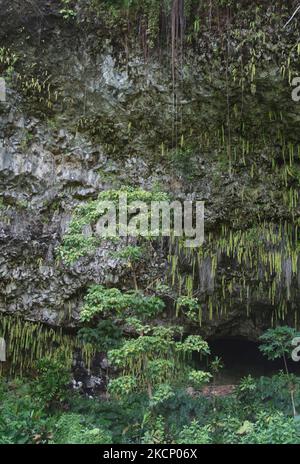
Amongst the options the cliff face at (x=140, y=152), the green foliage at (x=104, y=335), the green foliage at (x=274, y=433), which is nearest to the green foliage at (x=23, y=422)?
the green foliage at (x=104, y=335)

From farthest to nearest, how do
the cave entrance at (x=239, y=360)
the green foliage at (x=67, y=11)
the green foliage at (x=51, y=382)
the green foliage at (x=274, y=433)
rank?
the cave entrance at (x=239, y=360) < the green foliage at (x=67, y=11) < the green foliage at (x=51, y=382) < the green foliage at (x=274, y=433)

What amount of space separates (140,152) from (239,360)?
421 centimetres

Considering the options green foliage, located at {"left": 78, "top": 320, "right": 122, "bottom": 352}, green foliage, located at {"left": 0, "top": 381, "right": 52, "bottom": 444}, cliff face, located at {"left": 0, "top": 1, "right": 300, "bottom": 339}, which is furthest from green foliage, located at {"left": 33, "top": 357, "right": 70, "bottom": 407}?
green foliage, located at {"left": 78, "top": 320, "right": 122, "bottom": 352}

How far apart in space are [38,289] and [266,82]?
4697 mm

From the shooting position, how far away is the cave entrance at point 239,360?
29.2ft

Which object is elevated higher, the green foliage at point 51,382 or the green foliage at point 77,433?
the green foliage at point 51,382

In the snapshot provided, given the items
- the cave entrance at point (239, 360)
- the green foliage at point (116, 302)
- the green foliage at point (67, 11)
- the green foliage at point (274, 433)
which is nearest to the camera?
the green foliage at point (274, 433)

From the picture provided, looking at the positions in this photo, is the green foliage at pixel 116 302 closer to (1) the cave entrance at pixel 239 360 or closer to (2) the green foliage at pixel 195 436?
(2) the green foliage at pixel 195 436

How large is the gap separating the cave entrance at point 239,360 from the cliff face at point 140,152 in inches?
32.1

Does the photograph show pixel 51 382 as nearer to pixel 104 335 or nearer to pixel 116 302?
pixel 104 335

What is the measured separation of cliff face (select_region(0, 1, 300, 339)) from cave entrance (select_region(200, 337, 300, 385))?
0.82 m

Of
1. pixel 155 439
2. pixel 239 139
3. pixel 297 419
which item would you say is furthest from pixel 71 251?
pixel 239 139

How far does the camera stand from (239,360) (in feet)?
29.9
